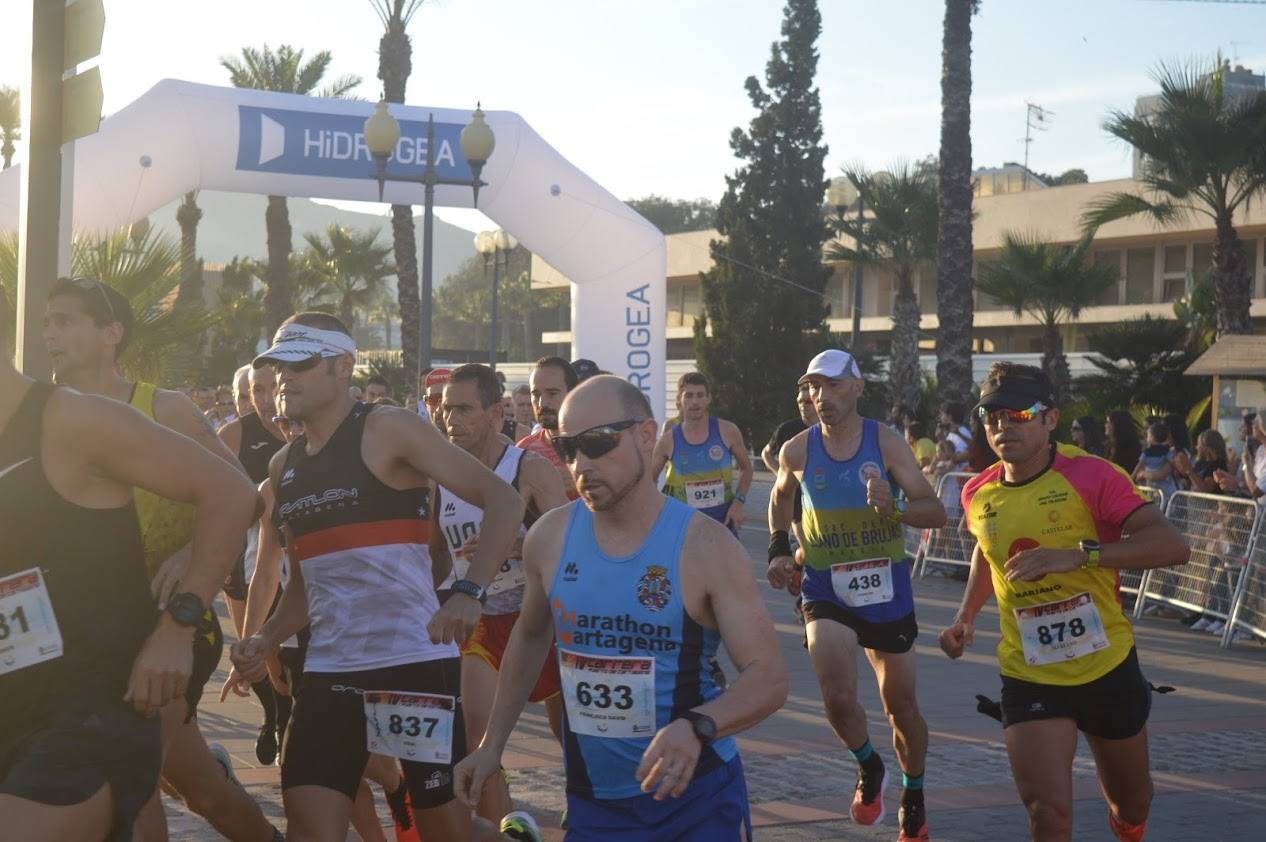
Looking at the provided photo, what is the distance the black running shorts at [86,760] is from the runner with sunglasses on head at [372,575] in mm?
1198

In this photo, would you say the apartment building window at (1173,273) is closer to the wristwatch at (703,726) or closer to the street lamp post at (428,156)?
the street lamp post at (428,156)

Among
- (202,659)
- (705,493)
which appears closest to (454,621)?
(202,659)

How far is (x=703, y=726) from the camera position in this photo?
3377mm

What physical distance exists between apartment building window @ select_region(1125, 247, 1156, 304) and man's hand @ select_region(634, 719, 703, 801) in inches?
1877

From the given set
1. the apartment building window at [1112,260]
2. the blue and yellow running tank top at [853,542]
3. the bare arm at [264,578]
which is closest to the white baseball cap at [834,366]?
the blue and yellow running tank top at [853,542]

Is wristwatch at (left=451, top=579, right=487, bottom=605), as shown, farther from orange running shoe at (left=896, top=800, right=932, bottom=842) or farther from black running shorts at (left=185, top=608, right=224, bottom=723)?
orange running shoe at (left=896, top=800, right=932, bottom=842)

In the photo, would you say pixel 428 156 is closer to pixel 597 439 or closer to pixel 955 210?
pixel 955 210

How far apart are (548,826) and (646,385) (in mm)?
14036

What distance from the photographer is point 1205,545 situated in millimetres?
13594

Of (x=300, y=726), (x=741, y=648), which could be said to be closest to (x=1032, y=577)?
(x=741, y=648)

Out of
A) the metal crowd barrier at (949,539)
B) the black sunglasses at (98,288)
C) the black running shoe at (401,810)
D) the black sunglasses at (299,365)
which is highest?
the black sunglasses at (98,288)

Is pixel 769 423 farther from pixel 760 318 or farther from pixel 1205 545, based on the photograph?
pixel 1205 545

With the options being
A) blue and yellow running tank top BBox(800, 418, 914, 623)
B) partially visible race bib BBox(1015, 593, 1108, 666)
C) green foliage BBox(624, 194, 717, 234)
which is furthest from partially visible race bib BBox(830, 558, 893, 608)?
green foliage BBox(624, 194, 717, 234)

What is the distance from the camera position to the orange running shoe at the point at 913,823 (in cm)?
645
